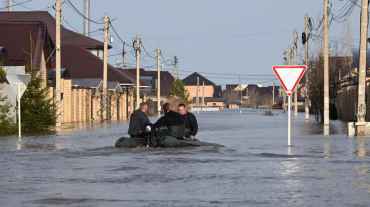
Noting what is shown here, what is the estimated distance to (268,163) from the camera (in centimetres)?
1653

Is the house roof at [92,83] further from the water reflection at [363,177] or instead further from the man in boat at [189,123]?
the water reflection at [363,177]

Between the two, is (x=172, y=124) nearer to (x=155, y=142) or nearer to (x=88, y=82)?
(x=155, y=142)

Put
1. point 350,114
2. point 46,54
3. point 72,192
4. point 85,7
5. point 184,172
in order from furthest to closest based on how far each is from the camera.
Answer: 1. point 85,7
2. point 350,114
3. point 46,54
4. point 184,172
5. point 72,192

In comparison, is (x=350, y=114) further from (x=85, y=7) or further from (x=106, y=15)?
(x=85, y=7)

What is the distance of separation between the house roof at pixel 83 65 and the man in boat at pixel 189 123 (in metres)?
48.4

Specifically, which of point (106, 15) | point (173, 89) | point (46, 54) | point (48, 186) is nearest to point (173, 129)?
point (48, 186)

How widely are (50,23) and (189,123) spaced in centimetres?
6157

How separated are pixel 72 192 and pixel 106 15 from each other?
49.5 meters

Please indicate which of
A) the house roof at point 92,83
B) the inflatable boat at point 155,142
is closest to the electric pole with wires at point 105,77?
the house roof at point 92,83

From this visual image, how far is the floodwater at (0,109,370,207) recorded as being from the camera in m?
10.2

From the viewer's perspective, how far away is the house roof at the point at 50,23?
257ft

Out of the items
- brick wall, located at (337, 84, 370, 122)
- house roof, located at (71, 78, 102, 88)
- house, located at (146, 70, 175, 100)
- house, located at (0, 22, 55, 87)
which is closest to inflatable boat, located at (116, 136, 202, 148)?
house, located at (0, 22, 55, 87)

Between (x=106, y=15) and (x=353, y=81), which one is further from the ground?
(x=106, y=15)

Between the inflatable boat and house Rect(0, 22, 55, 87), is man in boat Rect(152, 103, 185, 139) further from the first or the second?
house Rect(0, 22, 55, 87)
